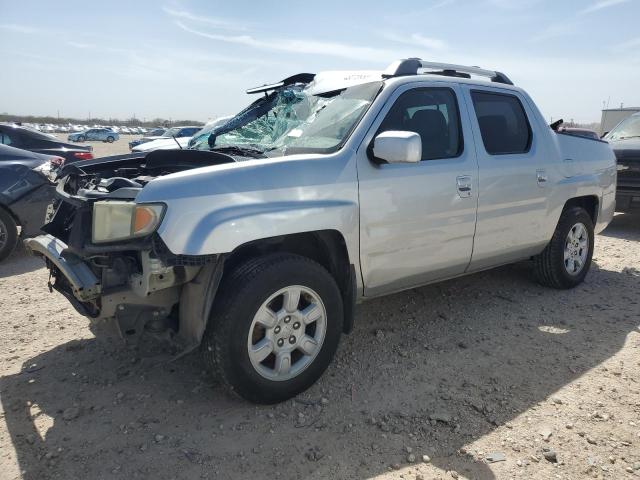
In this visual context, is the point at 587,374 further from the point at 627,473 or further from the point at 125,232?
the point at 125,232

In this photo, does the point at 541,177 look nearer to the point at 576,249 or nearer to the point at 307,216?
the point at 576,249

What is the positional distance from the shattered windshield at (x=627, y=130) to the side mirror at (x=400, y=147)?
7.84 m

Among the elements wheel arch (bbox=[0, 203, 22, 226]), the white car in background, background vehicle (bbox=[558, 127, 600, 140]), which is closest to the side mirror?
the white car in background

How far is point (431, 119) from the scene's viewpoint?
3693 millimetres

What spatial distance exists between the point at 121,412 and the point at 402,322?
2.30 metres

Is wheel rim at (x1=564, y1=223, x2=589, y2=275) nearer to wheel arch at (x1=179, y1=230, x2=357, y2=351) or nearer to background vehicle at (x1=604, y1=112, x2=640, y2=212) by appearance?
wheel arch at (x1=179, y1=230, x2=357, y2=351)

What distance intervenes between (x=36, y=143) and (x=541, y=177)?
7511 mm

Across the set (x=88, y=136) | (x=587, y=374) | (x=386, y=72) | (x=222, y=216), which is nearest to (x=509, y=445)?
(x=587, y=374)

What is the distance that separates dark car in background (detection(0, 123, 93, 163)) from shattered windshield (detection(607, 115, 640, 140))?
931 cm

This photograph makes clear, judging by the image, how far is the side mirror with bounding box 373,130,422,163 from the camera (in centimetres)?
299

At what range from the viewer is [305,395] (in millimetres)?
3131

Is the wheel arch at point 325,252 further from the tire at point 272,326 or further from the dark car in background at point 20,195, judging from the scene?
the dark car in background at point 20,195

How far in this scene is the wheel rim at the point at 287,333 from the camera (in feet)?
9.47

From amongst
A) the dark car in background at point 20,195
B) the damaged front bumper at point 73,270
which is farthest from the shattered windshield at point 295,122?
the dark car in background at point 20,195
